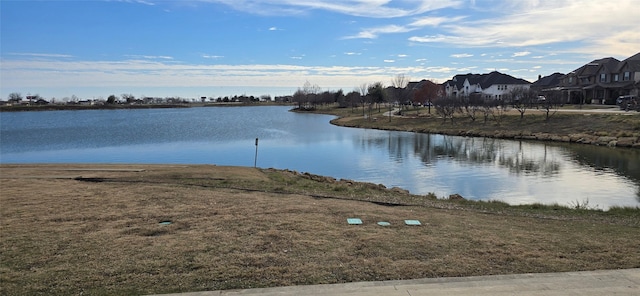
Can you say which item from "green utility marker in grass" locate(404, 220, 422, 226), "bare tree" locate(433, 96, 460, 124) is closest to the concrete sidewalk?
"green utility marker in grass" locate(404, 220, 422, 226)

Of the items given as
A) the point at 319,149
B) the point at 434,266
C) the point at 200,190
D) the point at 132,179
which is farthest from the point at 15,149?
the point at 434,266

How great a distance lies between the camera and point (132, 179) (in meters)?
16.3

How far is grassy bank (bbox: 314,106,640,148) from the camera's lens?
38469 millimetres

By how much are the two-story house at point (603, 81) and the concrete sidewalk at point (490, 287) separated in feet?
201

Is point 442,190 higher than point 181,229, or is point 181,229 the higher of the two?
point 181,229

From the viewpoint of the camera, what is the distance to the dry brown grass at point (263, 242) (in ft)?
19.4

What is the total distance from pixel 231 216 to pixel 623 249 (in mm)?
7195

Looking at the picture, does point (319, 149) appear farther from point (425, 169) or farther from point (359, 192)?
point (359, 192)

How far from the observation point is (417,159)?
30797 millimetres

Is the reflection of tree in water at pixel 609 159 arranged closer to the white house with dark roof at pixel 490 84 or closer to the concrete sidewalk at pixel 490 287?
the concrete sidewalk at pixel 490 287

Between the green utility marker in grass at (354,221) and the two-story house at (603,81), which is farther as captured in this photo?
the two-story house at (603,81)

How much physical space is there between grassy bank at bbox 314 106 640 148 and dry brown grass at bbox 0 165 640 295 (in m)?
31.6

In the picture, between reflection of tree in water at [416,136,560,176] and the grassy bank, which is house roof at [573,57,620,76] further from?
reflection of tree in water at [416,136,560,176]

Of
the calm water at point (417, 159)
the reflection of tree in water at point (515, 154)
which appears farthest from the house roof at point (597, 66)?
the calm water at point (417, 159)
